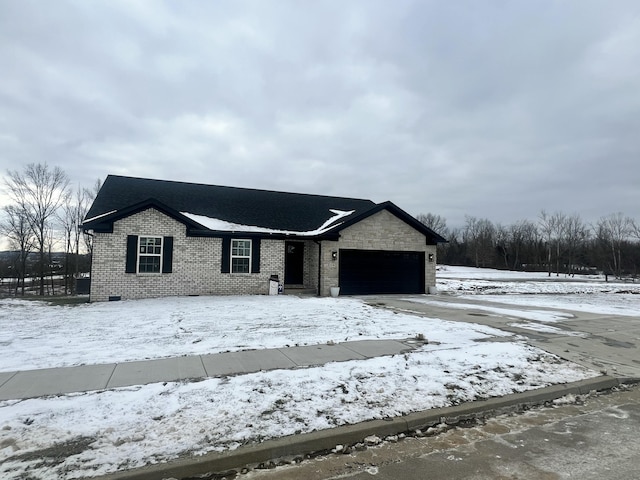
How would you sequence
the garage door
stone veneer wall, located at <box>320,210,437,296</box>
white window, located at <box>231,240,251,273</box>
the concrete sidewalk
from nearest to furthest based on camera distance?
1. the concrete sidewalk
2. white window, located at <box>231,240,251,273</box>
3. stone veneer wall, located at <box>320,210,437,296</box>
4. the garage door

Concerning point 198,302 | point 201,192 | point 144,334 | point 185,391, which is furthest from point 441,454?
point 201,192

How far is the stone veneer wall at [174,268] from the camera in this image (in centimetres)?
1395

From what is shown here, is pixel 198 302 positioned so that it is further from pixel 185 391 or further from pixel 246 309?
pixel 185 391

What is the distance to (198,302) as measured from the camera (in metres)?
13.1

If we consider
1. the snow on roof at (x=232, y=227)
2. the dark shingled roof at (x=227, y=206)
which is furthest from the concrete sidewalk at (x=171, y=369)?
the snow on roof at (x=232, y=227)

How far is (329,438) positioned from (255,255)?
1313 centimetres

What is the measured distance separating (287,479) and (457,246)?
82.8 m

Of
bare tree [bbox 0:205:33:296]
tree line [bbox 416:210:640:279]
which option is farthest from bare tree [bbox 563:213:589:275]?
bare tree [bbox 0:205:33:296]

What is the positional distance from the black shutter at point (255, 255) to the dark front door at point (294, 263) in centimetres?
219

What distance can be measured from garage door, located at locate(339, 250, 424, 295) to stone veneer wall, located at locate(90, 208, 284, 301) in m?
3.22

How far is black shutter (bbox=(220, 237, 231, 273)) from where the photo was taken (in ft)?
51.7

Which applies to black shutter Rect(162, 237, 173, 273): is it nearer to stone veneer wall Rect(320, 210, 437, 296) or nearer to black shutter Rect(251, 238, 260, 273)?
black shutter Rect(251, 238, 260, 273)

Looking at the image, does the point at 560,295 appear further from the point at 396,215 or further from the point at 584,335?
the point at 584,335

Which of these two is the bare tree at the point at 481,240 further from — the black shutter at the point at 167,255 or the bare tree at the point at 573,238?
the black shutter at the point at 167,255
